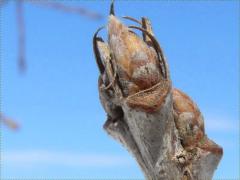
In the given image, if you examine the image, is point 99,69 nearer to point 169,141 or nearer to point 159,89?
point 159,89

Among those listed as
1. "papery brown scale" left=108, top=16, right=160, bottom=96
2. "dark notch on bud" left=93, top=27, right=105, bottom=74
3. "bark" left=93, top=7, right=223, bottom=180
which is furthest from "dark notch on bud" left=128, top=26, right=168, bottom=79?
"dark notch on bud" left=93, top=27, right=105, bottom=74

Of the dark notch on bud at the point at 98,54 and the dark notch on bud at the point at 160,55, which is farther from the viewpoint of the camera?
the dark notch on bud at the point at 98,54

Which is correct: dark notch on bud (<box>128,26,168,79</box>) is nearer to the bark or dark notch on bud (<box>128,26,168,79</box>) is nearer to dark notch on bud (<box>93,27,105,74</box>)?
the bark

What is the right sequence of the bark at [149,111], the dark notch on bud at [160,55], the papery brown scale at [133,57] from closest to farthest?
the papery brown scale at [133,57] < the bark at [149,111] < the dark notch on bud at [160,55]

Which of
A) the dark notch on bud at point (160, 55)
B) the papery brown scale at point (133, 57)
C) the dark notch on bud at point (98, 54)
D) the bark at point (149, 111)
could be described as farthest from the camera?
the dark notch on bud at point (98, 54)

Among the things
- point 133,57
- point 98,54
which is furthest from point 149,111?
point 98,54

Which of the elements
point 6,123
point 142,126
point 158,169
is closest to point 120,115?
point 142,126

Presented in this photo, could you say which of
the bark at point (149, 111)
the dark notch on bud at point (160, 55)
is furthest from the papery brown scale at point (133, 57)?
the dark notch on bud at point (160, 55)

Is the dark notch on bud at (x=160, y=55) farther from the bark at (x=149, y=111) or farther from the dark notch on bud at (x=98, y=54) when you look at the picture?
the dark notch on bud at (x=98, y=54)
